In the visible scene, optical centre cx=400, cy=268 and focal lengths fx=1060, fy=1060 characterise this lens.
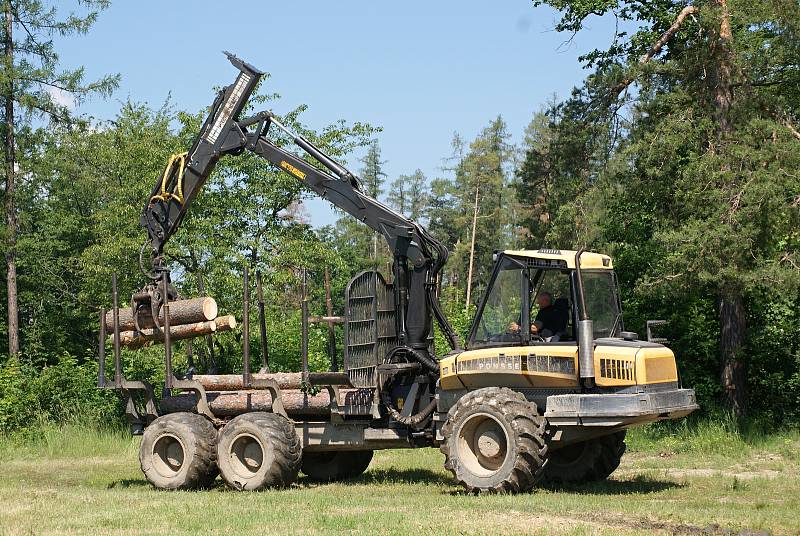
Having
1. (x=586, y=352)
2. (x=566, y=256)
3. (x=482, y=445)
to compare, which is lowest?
(x=482, y=445)

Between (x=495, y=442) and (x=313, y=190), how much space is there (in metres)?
4.83

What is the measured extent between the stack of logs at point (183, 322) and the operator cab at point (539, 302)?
4246mm

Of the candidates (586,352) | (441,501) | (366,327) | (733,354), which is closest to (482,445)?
(441,501)

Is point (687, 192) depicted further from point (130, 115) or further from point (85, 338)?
point (85, 338)

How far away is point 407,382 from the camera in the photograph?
49.6 feet

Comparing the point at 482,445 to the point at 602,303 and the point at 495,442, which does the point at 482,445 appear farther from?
the point at 602,303

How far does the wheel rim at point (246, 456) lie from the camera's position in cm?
1492

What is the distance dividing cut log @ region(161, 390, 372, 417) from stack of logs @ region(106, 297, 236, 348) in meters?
1.01

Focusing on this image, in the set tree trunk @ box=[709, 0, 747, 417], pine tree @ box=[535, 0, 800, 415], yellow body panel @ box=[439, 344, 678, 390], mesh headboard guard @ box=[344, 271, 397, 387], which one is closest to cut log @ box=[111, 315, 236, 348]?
mesh headboard guard @ box=[344, 271, 397, 387]

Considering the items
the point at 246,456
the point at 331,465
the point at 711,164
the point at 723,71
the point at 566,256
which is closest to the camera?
the point at 566,256

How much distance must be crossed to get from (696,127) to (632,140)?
172 cm

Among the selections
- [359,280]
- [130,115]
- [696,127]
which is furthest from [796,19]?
[130,115]

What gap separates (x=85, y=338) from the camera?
4375cm

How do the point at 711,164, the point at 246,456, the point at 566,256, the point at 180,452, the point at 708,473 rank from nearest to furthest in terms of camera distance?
the point at 566,256, the point at 246,456, the point at 180,452, the point at 708,473, the point at 711,164
